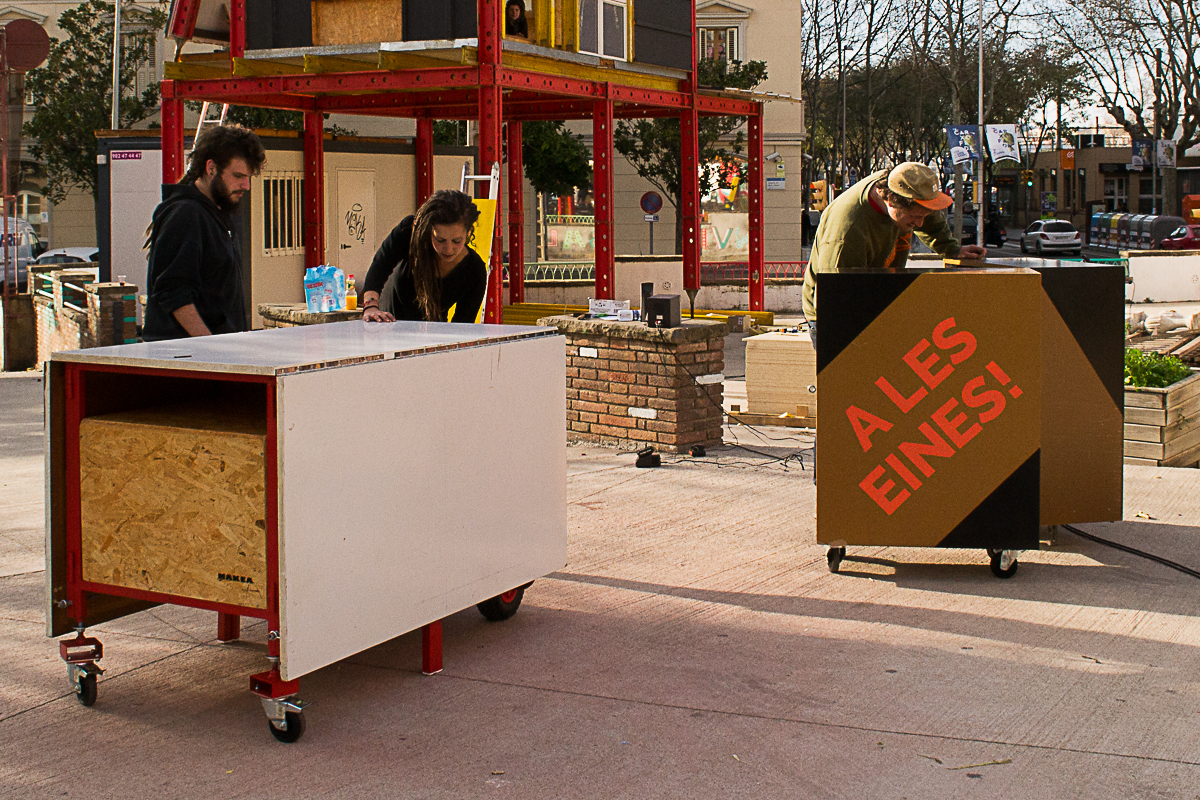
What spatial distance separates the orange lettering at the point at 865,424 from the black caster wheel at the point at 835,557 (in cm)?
54

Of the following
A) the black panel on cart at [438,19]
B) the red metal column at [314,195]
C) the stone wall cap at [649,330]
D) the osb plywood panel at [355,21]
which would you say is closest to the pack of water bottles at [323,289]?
the stone wall cap at [649,330]

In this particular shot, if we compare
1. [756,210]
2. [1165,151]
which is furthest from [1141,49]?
[756,210]

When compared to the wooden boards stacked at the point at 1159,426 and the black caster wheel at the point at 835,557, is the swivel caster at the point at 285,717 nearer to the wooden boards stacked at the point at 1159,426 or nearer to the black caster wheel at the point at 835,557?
the black caster wheel at the point at 835,557

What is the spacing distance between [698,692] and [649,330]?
5189 millimetres

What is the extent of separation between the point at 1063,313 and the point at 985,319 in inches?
24.1

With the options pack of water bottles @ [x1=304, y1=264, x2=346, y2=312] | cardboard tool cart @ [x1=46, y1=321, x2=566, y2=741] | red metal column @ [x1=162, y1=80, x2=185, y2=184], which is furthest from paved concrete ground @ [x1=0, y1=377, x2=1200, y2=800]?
red metal column @ [x1=162, y1=80, x2=185, y2=184]

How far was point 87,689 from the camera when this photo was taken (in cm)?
447

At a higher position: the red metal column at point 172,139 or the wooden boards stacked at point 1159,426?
the red metal column at point 172,139

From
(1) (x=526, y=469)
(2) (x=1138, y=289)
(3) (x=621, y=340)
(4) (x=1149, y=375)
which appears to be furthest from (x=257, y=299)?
(2) (x=1138, y=289)

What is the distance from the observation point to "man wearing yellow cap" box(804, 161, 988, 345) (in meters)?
6.41

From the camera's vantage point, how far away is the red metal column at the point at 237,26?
15.3 metres

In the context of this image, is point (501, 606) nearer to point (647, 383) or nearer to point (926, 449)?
point (926, 449)

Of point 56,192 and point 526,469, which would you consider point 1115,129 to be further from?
point 526,469

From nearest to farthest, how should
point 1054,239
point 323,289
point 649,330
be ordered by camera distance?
point 649,330 < point 323,289 < point 1054,239
